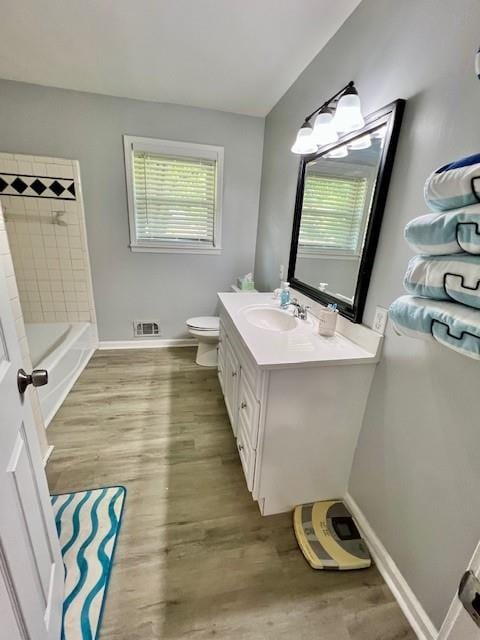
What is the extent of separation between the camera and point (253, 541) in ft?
4.15

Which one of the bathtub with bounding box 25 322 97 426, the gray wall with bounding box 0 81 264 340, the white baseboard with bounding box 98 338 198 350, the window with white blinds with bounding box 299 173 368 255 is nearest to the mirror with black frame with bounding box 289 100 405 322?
the window with white blinds with bounding box 299 173 368 255

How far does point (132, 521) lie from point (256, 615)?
661 millimetres

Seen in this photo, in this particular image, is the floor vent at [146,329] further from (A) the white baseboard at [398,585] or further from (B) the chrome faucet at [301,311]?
(A) the white baseboard at [398,585]

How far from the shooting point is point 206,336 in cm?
258

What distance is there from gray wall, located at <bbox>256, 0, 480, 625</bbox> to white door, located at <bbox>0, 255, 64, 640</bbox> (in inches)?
48.3

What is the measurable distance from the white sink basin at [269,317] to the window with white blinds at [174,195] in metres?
1.30

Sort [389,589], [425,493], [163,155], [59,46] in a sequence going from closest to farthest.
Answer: [425,493] → [389,589] → [59,46] → [163,155]

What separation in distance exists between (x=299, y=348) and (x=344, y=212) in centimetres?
78

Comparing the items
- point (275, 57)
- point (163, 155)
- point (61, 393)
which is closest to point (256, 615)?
point (61, 393)

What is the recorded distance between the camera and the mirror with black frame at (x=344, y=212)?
3.84 ft

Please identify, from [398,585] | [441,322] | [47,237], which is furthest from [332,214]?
[47,237]

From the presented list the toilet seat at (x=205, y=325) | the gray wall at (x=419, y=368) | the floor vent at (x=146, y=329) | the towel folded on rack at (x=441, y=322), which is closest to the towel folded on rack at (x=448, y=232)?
the towel folded on rack at (x=441, y=322)

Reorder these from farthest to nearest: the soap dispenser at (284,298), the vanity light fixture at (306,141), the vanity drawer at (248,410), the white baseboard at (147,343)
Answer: the white baseboard at (147,343) → the soap dispenser at (284,298) → the vanity light fixture at (306,141) → the vanity drawer at (248,410)

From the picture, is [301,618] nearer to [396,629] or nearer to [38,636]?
[396,629]
